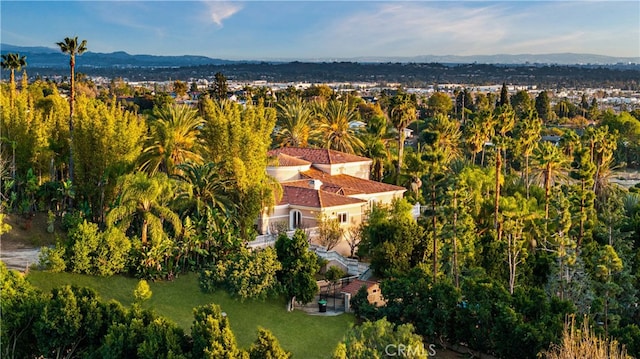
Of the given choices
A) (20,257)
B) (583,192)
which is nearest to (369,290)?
(583,192)

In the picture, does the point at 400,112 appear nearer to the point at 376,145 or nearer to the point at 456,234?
the point at 376,145

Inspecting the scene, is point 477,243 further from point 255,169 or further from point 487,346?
point 255,169

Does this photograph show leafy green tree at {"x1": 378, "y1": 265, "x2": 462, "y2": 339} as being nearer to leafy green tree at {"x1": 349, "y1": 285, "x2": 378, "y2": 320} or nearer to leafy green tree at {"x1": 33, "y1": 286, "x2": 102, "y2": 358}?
leafy green tree at {"x1": 349, "y1": 285, "x2": 378, "y2": 320}

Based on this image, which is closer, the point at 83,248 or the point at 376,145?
the point at 83,248

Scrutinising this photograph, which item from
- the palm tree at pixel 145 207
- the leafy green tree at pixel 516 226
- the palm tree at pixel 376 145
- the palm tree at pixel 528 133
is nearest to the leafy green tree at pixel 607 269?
the leafy green tree at pixel 516 226

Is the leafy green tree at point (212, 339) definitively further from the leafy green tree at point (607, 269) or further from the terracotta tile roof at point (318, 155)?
the terracotta tile roof at point (318, 155)
